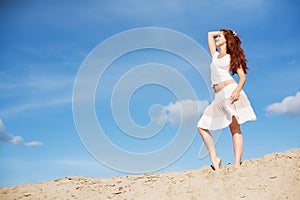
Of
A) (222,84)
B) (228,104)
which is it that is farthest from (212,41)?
(228,104)

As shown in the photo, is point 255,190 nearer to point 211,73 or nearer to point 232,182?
point 232,182

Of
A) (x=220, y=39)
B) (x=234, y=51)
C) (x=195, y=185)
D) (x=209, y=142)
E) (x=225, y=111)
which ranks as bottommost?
(x=195, y=185)

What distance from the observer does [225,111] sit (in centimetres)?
809

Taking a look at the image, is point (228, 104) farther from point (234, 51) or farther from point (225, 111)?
point (234, 51)

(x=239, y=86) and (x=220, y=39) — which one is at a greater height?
(x=220, y=39)

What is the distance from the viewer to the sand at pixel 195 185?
7289 mm

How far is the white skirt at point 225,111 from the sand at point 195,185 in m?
1.01

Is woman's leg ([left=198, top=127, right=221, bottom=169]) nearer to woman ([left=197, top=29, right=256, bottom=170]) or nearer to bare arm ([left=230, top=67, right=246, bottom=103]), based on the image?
woman ([left=197, top=29, right=256, bottom=170])

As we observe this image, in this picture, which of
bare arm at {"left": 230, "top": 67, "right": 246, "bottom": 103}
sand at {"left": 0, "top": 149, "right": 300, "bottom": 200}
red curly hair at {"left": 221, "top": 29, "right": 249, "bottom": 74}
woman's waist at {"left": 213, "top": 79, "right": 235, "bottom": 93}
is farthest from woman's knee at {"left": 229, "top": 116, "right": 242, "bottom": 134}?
red curly hair at {"left": 221, "top": 29, "right": 249, "bottom": 74}

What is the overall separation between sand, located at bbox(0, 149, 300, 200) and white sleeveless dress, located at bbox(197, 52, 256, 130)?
3.37 ft

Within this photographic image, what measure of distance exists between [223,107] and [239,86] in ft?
1.82

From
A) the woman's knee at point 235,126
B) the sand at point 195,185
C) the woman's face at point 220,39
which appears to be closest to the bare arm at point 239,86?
the woman's knee at point 235,126

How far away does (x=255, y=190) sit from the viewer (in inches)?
286

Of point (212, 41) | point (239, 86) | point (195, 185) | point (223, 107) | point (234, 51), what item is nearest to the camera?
point (195, 185)
